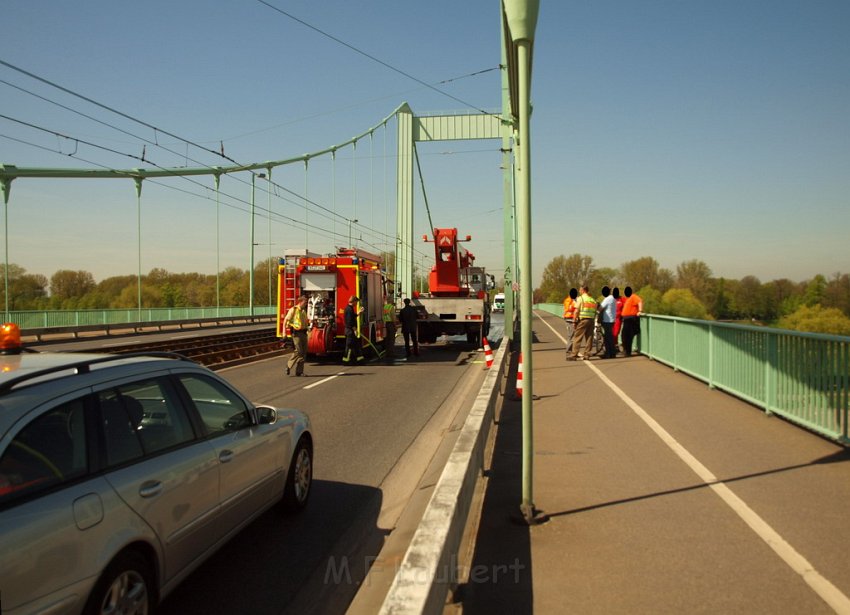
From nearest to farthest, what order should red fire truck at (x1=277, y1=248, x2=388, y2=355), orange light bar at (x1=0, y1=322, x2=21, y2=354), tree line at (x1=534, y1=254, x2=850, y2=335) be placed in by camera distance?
orange light bar at (x1=0, y1=322, x2=21, y2=354)
red fire truck at (x1=277, y1=248, x2=388, y2=355)
tree line at (x1=534, y1=254, x2=850, y2=335)

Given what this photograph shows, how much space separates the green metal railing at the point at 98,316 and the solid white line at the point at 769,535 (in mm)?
29861

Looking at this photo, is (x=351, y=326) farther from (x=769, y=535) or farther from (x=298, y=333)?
(x=769, y=535)

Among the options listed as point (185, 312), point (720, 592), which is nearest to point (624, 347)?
point (720, 592)

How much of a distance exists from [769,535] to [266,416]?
3.47 m

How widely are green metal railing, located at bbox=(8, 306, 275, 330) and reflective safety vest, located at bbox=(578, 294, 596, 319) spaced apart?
80.5 ft

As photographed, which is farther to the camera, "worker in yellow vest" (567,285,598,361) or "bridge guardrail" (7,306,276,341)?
"bridge guardrail" (7,306,276,341)

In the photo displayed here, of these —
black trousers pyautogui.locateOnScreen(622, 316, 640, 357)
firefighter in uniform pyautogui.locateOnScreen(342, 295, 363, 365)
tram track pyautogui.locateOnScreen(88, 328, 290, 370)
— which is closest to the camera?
black trousers pyautogui.locateOnScreen(622, 316, 640, 357)

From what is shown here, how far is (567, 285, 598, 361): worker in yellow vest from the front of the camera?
1630 cm

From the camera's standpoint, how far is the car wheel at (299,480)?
5297 millimetres

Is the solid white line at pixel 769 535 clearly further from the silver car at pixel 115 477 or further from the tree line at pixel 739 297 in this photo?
the tree line at pixel 739 297

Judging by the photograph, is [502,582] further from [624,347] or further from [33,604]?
[624,347]

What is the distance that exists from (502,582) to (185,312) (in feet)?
146

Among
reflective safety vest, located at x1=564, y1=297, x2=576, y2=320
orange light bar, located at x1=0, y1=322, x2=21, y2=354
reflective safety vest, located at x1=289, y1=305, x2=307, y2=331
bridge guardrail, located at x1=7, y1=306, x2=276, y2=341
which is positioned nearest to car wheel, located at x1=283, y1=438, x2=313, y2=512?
orange light bar, located at x1=0, y1=322, x2=21, y2=354

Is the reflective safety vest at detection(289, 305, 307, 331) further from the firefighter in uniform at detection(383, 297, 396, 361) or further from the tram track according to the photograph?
the firefighter in uniform at detection(383, 297, 396, 361)
